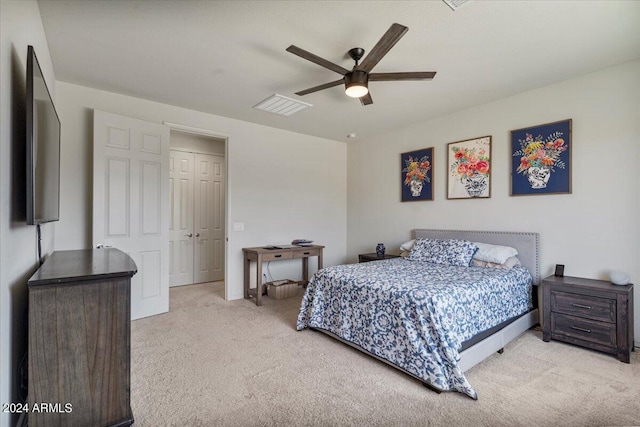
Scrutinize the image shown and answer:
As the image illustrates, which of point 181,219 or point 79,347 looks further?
point 181,219

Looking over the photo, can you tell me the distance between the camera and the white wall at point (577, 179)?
9.04ft

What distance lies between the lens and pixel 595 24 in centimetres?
219

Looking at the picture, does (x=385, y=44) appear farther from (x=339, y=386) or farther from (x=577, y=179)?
(x=577, y=179)

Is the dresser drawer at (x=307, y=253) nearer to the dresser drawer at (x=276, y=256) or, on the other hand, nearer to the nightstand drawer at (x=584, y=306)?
A: the dresser drawer at (x=276, y=256)

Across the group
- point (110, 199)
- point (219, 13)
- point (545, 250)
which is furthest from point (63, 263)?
point (545, 250)

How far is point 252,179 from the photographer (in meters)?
4.54

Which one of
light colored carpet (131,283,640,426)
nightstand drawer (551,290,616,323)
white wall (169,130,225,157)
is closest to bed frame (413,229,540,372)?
light colored carpet (131,283,640,426)

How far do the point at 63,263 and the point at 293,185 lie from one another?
3411 millimetres

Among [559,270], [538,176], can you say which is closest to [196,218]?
[538,176]

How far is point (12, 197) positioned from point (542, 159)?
4304mm

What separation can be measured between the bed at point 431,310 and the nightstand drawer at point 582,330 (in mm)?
265

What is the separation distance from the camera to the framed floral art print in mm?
3719

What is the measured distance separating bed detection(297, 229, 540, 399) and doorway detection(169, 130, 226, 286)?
3.00 metres

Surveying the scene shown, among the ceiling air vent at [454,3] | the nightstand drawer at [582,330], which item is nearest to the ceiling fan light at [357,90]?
the ceiling air vent at [454,3]
